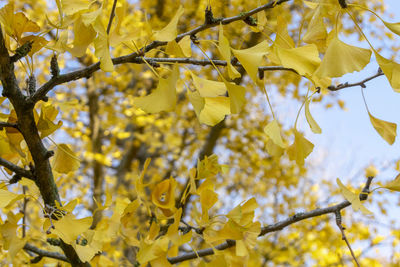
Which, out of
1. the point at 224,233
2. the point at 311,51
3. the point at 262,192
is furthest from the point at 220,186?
the point at 311,51

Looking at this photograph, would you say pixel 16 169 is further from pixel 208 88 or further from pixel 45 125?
pixel 208 88

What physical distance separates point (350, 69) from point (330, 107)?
7.66ft

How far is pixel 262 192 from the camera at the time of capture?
2.88 meters

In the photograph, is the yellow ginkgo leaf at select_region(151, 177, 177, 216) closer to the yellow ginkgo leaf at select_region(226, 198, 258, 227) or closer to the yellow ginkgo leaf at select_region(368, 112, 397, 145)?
the yellow ginkgo leaf at select_region(226, 198, 258, 227)

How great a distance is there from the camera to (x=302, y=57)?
0.37m

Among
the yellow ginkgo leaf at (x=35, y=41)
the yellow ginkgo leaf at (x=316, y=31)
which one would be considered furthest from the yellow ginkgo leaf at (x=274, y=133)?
the yellow ginkgo leaf at (x=35, y=41)

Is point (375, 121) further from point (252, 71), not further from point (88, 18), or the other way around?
point (88, 18)

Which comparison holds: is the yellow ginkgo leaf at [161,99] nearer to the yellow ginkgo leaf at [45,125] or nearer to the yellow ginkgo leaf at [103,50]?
the yellow ginkgo leaf at [103,50]

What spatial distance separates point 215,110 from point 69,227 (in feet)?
0.76

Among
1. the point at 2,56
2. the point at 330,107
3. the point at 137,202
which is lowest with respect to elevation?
Answer: the point at 330,107

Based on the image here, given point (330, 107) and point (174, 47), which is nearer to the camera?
point (174, 47)

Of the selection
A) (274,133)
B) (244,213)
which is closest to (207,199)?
(244,213)

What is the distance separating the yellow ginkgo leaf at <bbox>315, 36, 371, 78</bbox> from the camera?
34 cm

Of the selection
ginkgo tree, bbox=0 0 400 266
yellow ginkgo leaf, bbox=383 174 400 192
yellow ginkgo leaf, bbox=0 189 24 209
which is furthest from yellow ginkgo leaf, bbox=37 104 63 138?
yellow ginkgo leaf, bbox=383 174 400 192
